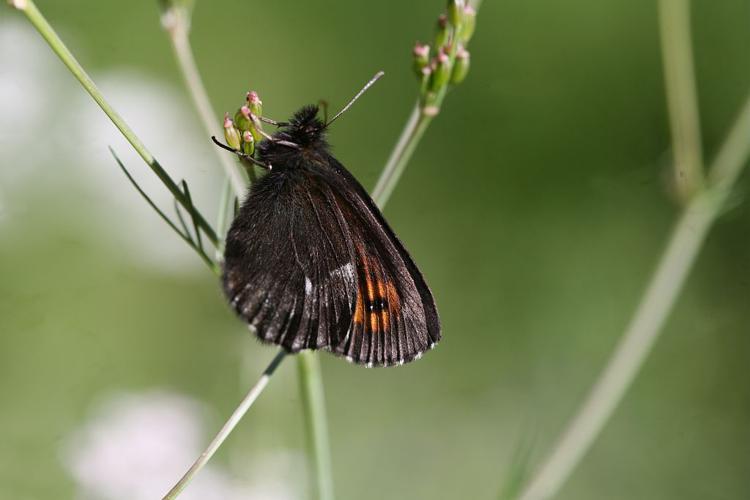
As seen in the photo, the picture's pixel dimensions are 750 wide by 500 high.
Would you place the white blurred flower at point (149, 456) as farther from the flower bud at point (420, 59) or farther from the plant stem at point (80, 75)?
the flower bud at point (420, 59)

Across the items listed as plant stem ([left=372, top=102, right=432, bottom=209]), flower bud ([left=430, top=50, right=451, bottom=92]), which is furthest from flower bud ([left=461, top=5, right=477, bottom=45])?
plant stem ([left=372, top=102, right=432, bottom=209])

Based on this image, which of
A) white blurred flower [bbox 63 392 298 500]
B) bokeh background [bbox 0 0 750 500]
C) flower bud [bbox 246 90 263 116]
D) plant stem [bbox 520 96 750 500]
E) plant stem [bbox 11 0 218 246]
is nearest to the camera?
plant stem [bbox 11 0 218 246]

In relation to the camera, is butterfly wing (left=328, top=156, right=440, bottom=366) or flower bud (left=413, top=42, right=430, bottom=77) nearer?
butterfly wing (left=328, top=156, right=440, bottom=366)

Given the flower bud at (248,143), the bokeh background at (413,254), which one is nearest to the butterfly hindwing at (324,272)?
the flower bud at (248,143)

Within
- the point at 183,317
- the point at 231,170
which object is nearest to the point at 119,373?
the point at 183,317

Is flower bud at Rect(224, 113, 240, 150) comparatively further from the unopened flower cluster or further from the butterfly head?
the unopened flower cluster

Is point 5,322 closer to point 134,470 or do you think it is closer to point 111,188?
point 111,188
